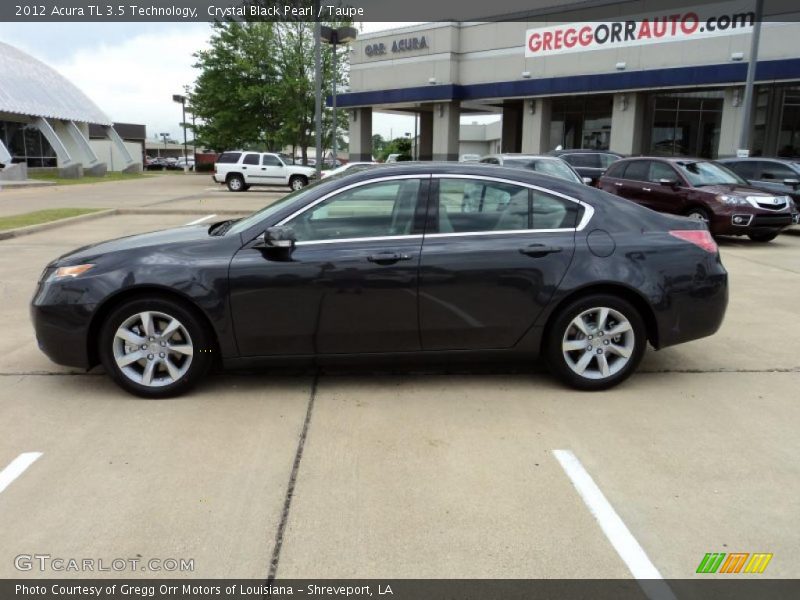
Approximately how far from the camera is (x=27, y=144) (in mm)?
44594

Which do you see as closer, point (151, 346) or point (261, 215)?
point (151, 346)

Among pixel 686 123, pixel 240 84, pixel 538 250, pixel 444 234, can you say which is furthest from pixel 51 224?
pixel 240 84

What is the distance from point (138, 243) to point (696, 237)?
4069mm

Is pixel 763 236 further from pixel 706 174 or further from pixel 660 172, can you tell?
pixel 660 172

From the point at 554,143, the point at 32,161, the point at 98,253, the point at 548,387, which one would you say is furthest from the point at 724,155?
the point at 32,161

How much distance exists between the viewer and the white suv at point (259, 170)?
29969mm

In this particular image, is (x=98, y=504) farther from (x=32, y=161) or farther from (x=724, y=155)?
(x=32, y=161)

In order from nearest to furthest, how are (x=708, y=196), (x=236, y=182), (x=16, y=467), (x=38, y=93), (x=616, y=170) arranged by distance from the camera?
1. (x=16, y=467)
2. (x=708, y=196)
3. (x=616, y=170)
4. (x=236, y=182)
5. (x=38, y=93)

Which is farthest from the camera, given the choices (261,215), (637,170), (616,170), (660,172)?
(616,170)

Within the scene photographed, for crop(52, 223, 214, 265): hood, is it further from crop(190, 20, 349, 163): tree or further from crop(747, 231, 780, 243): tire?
crop(190, 20, 349, 163): tree

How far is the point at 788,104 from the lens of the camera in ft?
80.8

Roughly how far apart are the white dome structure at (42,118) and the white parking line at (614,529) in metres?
39.8

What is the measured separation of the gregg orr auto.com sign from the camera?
2347 cm

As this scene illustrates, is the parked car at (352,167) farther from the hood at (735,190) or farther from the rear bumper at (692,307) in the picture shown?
the hood at (735,190)
